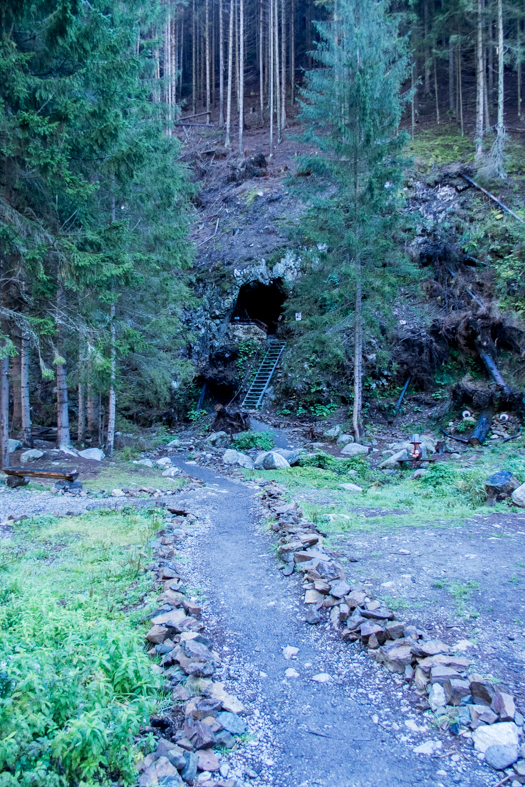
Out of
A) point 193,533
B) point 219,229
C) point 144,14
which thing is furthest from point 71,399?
point 193,533

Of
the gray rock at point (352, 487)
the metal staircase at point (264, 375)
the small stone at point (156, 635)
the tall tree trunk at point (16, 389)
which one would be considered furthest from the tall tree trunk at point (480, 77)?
the small stone at point (156, 635)

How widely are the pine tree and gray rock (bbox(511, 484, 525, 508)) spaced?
7.34 metres

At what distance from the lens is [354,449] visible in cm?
1341

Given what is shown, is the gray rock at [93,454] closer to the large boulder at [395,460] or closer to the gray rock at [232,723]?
the large boulder at [395,460]

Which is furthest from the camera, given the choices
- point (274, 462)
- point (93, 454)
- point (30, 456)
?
point (93, 454)

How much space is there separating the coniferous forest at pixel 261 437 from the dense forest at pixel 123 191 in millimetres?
95

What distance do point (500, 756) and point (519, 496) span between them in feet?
18.6

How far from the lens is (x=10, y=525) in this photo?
6.54 meters

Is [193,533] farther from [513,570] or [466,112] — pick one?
[466,112]

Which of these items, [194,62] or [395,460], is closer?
[395,460]

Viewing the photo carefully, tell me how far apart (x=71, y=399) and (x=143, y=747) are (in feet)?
68.6

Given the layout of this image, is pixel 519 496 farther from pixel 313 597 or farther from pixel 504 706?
pixel 504 706

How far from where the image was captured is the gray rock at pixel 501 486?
753 cm

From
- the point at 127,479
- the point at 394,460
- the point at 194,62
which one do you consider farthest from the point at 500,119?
the point at 194,62
